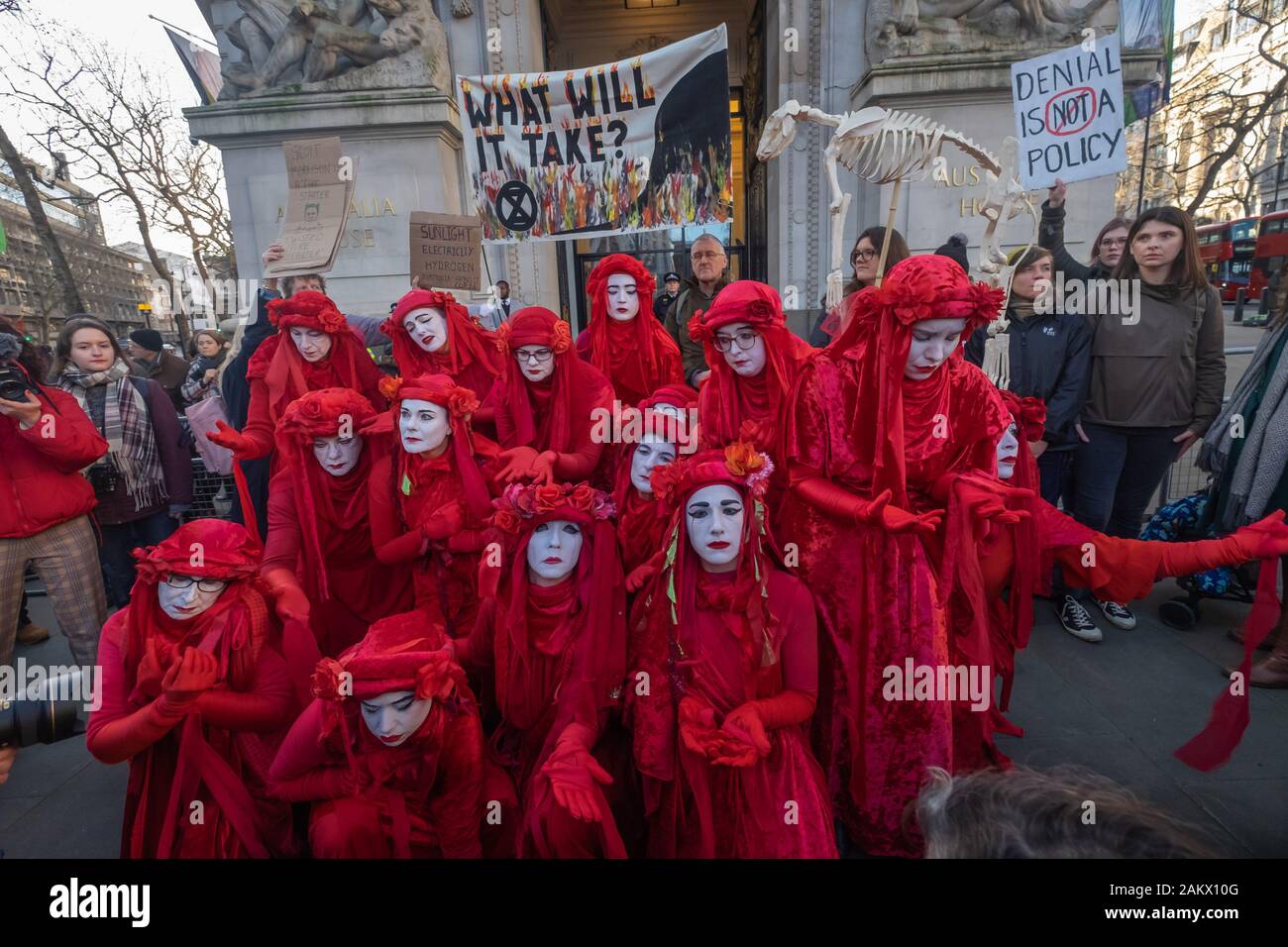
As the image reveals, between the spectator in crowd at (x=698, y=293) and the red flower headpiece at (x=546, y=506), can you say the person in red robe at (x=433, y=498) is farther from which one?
the spectator in crowd at (x=698, y=293)

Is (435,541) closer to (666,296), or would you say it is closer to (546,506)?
(546,506)

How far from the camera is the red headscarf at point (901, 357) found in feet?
5.98

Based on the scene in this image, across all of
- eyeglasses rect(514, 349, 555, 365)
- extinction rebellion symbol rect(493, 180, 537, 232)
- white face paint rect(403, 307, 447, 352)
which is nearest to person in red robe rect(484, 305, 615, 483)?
eyeglasses rect(514, 349, 555, 365)

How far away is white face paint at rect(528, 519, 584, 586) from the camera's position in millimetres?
2027

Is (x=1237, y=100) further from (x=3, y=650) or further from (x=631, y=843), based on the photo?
(x=3, y=650)

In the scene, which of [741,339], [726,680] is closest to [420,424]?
[741,339]

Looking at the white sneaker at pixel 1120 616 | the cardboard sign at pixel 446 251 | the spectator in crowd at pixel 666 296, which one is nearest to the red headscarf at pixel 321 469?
the cardboard sign at pixel 446 251

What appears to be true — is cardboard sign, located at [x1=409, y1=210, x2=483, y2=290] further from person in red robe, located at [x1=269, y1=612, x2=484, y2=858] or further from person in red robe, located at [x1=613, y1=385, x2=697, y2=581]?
person in red robe, located at [x1=269, y1=612, x2=484, y2=858]

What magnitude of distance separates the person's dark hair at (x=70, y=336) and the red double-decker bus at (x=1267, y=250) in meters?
25.7

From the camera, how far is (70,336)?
334 centimetres

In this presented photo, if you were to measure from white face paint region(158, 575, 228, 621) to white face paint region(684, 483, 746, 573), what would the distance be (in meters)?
1.49

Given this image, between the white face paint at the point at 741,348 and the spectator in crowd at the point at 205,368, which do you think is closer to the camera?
the white face paint at the point at 741,348

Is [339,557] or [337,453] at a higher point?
[337,453]

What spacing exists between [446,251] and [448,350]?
61.3 inches
